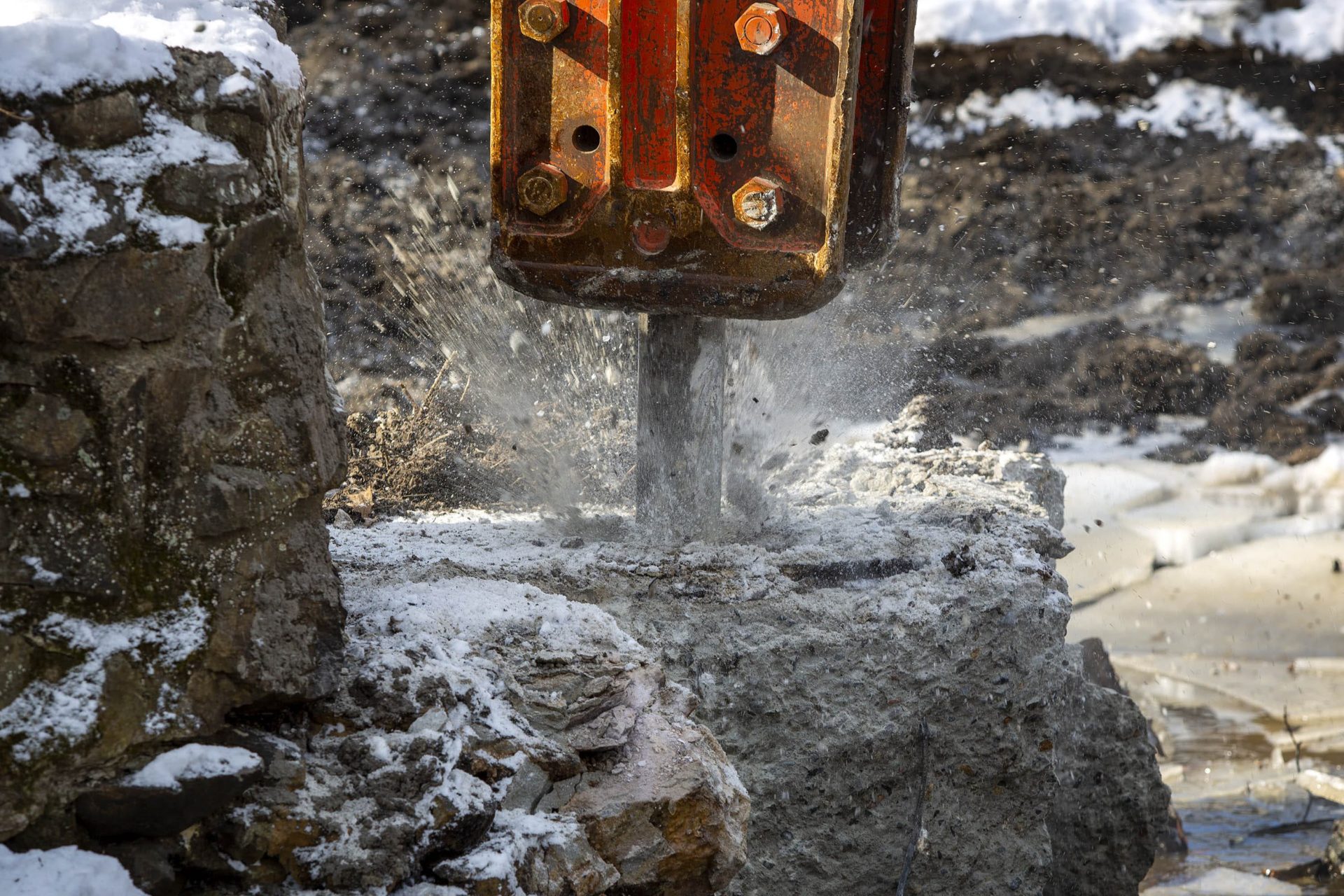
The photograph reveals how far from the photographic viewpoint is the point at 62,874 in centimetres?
126

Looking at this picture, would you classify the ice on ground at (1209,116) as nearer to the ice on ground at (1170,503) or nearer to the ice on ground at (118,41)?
the ice on ground at (1170,503)

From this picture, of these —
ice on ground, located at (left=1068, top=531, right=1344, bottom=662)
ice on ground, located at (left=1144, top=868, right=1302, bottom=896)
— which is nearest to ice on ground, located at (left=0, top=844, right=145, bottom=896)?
ice on ground, located at (left=1144, top=868, right=1302, bottom=896)

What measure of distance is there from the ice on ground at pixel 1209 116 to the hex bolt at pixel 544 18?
4.61m

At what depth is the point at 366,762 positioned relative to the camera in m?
1.47

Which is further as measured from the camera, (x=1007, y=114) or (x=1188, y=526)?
(x=1007, y=114)

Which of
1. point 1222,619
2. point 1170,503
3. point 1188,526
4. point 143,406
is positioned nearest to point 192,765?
point 143,406

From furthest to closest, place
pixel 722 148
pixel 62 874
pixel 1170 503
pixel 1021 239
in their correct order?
pixel 1021 239, pixel 1170 503, pixel 722 148, pixel 62 874

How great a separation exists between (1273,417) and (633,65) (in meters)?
4.29

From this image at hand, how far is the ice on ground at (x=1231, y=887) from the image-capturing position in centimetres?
359

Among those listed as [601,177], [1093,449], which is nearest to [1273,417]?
[1093,449]

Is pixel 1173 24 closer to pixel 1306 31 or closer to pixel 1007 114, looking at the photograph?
pixel 1306 31

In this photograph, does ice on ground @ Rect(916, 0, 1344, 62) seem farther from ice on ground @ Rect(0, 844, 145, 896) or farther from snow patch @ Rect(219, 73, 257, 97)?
ice on ground @ Rect(0, 844, 145, 896)

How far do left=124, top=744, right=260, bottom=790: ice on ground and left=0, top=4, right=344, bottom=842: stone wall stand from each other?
22mm

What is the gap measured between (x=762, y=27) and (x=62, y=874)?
1758mm
